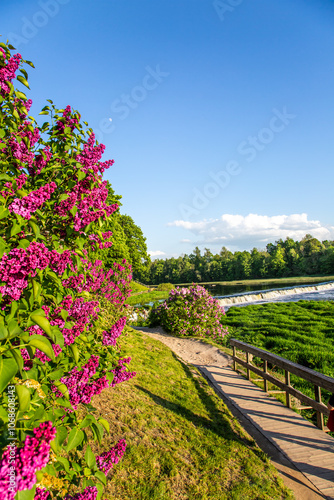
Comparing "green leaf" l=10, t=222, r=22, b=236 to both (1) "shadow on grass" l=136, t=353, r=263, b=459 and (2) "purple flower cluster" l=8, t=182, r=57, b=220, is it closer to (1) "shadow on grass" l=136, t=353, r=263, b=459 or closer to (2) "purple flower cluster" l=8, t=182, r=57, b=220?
(2) "purple flower cluster" l=8, t=182, r=57, b=220

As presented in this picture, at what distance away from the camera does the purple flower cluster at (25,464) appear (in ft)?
3.57

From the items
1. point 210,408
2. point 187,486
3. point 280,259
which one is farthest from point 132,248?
point 280,259

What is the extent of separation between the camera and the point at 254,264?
3573 inches

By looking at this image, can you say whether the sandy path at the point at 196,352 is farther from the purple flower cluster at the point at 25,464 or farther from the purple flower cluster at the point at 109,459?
the purple flower cluster at the point at 25,464

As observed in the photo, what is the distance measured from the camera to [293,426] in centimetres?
519

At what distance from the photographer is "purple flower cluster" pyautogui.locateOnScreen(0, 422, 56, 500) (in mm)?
1087

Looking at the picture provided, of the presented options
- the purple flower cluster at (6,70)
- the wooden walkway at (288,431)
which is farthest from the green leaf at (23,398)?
the wooden walkway at (288,431)

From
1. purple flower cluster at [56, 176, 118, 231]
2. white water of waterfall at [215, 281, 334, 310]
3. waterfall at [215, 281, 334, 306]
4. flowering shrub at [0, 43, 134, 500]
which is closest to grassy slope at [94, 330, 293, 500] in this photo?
flowering shrub at [0, 43, 134, 500]

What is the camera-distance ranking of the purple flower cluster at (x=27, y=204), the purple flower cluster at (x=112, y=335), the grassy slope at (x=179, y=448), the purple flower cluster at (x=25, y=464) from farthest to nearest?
the grassy slope at (x=179, y=448) < the purple flower cluster at (x=112, y=335) < the purple flower cluster at (x=27, y=204) < the purple flower cluster at (x=25, y=464)

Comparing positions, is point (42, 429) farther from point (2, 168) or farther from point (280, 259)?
point (280, 259)

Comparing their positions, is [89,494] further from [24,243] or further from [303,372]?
[303,372]

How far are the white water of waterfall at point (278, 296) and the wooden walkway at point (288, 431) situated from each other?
20.4 metres

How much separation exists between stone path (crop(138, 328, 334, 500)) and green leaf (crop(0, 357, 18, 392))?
161 inches

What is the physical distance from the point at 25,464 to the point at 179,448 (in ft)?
12.6
